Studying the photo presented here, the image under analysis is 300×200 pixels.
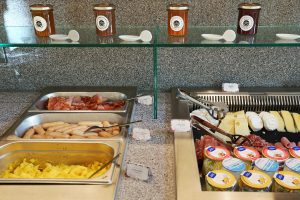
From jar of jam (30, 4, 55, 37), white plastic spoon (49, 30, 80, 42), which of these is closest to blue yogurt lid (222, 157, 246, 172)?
white plastic spoon (49, 30, 80, 42)

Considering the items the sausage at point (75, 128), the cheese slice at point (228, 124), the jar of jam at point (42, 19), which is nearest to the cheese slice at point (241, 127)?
the cheese slice at point (228, 124)

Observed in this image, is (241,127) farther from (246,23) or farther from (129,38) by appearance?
(129,38)

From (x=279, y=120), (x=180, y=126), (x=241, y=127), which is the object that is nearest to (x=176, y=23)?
(x=180, y=126)

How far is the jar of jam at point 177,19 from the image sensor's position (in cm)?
109

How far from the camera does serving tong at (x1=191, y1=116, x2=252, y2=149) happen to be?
1.12 metres

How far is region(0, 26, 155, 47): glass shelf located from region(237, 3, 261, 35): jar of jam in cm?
34

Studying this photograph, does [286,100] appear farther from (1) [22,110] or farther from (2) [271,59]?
(1) [22,110]

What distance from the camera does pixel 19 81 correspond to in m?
1.52

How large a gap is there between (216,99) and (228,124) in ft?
0.53

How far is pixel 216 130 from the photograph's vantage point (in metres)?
1.17

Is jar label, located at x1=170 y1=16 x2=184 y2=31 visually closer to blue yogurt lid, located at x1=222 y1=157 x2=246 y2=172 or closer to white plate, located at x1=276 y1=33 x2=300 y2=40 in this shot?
white plate, located at x1=276 y1=33 x2=300 y2=40

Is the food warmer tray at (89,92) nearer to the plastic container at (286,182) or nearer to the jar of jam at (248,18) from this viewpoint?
the jar of jam at (248,18)

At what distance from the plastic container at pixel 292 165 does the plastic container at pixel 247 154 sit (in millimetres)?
87

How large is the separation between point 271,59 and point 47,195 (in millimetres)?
1082
